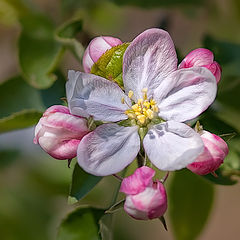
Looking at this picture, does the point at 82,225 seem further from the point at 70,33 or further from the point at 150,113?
the point at 70,33

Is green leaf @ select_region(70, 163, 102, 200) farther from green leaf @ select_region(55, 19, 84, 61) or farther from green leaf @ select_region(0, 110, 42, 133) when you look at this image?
green leaf @ select_region(55, 19, 84, 61)

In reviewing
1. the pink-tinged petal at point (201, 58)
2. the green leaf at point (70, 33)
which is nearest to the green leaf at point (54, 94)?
the green leaf at point (70, 33)

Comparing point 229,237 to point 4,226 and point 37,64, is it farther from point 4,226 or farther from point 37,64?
point 37,64

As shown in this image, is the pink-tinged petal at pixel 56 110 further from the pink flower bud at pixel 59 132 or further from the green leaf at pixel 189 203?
the green leaf at pixel 189 203

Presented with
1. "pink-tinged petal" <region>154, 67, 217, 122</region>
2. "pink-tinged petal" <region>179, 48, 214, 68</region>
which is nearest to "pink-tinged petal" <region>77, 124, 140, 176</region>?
"pink-tinged petal" <region>154, 67, 217, 122</region>

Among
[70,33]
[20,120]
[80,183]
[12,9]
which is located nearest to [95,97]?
[80,183]
